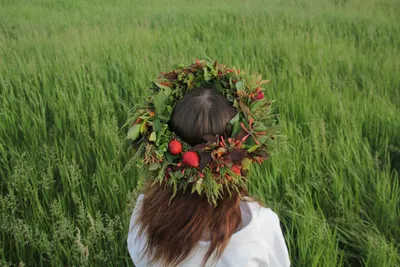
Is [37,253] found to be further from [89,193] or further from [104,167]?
[104,167]

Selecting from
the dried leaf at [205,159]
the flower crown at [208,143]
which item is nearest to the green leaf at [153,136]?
the flower crown at [208,143]

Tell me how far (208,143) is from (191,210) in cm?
19

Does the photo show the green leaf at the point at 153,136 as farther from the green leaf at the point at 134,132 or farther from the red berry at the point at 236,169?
the red berry at the point at 236,169

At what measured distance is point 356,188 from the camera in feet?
5.50

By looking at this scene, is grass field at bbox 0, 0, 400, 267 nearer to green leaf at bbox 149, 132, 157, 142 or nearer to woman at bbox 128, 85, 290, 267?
woman at bbox 128, 85, 290, 267

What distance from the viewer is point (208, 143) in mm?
828

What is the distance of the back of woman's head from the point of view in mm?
854

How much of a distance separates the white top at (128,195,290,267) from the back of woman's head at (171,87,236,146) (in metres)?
0.24

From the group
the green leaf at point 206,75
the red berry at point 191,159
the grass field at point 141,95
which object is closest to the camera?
the red berry at point 191,159

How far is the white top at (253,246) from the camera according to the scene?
901 millimetres

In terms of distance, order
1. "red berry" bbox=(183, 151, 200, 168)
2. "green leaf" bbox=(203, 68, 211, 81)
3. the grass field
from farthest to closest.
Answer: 1. the grass field
2. "green leaf" bbox=(203, 68, 211, 81)
3. "red berry" bbox=(183, 151, 200, 168)

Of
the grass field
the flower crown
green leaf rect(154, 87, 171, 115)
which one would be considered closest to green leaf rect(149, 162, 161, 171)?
the flower crown

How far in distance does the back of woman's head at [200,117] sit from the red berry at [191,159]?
4 centimetres

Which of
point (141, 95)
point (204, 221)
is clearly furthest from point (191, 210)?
point (141, 95)
